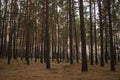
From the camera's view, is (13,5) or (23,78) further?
(13,5)

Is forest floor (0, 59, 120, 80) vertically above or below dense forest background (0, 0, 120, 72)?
below

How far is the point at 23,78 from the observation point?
47.8ft

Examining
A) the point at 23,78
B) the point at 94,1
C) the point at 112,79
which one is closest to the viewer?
the point at 112,79

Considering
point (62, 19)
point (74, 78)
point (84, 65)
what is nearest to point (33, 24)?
point (62, 19)

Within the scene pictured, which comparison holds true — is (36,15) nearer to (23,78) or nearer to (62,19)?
(62,19)

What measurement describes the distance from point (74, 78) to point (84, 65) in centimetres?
351

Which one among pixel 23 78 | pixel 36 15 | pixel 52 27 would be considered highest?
pixel 36 15

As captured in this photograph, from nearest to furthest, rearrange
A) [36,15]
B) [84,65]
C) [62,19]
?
[84,65]
[36,15]
[62,19]

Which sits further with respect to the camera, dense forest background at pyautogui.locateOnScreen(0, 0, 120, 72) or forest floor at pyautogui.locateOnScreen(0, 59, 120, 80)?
dense forest background at pyautogui.locateOnScreen(0, 0, 120, 72)

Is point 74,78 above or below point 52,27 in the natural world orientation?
below

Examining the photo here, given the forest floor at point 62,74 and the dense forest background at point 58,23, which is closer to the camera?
the forest floor at point 62,74

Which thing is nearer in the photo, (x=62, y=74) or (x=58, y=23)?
(x=62, y=74)

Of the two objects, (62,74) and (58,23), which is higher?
(58,23)

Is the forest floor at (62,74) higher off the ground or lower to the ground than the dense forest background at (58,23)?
lower
